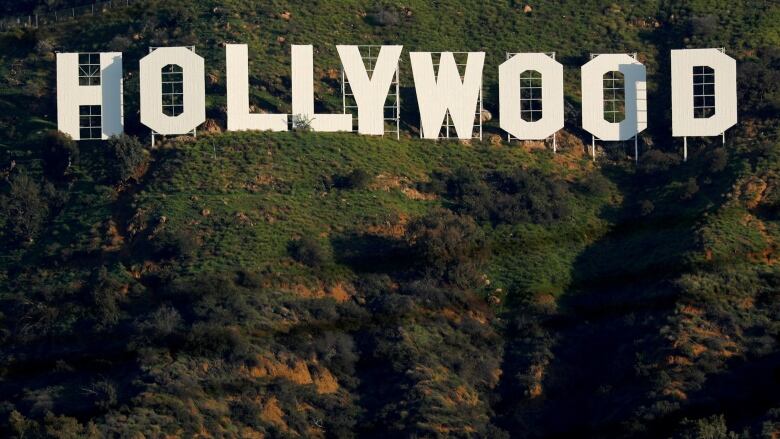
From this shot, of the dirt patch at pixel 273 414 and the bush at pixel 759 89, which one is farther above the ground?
the bush at pixel 759 89

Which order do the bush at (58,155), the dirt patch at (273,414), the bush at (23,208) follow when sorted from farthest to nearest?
1. the bush at (58,155)
2. the bush at (23,208)
3. the dirt patch at (273,414)

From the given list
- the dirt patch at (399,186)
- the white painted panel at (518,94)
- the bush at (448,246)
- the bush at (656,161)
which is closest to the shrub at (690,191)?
the bush at (656,161)

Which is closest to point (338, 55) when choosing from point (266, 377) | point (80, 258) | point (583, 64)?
point (583, 64)

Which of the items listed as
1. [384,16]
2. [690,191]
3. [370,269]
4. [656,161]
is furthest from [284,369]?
[384,16]

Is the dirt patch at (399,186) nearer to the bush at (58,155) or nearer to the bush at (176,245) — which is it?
the bush at (176,245)

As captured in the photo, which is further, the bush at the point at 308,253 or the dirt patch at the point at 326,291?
the bush at the point at 308,253
